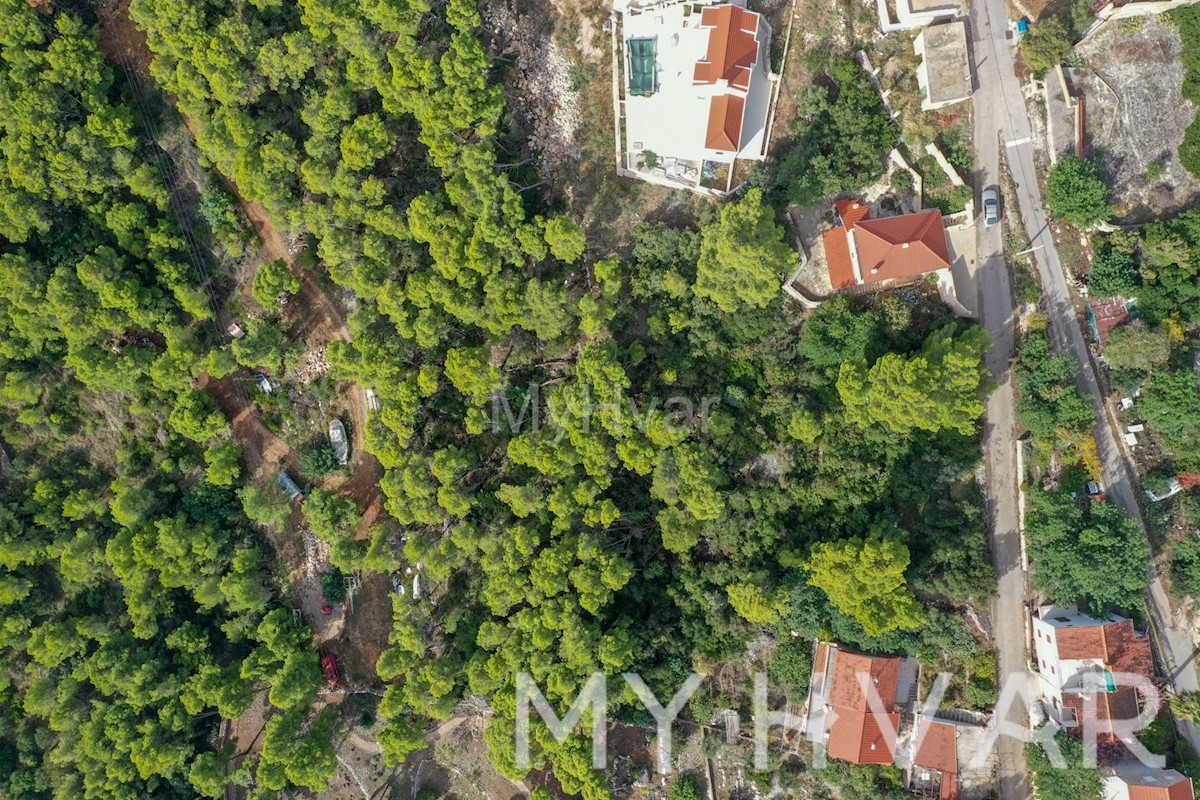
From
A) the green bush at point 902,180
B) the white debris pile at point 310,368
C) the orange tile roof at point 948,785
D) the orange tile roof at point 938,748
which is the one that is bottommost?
the orange tile roof at point 948,785

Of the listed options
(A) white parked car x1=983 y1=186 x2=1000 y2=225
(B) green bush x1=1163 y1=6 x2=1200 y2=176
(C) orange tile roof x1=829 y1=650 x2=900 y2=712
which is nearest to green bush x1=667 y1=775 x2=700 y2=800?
(C) orange tile roof x1=829 y1=650 x2=900 y2=712

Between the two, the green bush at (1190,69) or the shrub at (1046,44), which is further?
the shrub at (1046,44)

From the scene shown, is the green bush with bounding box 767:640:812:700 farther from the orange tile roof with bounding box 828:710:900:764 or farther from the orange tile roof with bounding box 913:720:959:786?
the orange tile roof with bounding box 913:720:959:786

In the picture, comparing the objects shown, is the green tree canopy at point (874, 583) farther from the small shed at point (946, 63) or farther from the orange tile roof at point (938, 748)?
the small shed at point (946, 63)

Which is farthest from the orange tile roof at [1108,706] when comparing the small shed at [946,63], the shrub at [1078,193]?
the small shed at [946,63]

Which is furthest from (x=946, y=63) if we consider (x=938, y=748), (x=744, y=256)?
(x=938, y=748)

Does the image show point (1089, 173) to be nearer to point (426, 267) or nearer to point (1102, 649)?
point (1102, 649)
